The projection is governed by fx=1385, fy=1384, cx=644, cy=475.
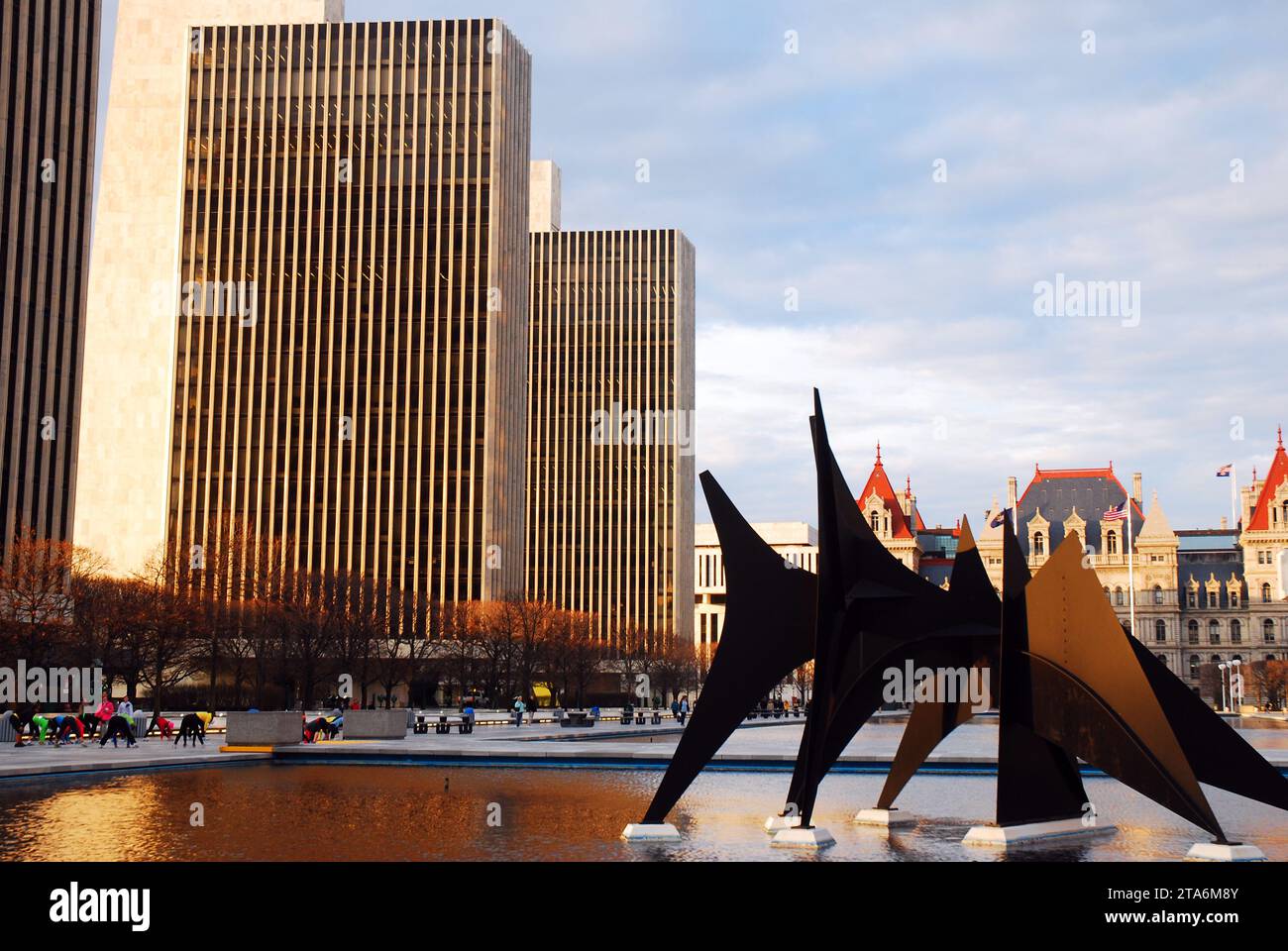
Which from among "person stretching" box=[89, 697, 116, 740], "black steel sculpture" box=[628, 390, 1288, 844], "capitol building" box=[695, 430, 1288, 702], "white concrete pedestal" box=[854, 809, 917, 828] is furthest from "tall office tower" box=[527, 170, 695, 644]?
"black steel sculpture" box=[628, 390, 1288, 844]

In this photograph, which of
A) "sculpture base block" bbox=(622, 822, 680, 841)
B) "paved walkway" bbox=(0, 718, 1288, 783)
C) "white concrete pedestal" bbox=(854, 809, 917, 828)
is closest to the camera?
"sculpture base block" bbox=(622, 822, 680, 841)

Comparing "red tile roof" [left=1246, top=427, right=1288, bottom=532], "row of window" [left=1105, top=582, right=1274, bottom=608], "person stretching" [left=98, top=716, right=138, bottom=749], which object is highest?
"red tile roof" [left=1246, top=427, right=1288, bottom=532]

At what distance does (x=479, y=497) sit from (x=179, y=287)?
29.4 m

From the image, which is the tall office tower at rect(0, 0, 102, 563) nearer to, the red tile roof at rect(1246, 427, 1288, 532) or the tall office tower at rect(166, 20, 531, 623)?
the tall office tower at rect(166, 20, 531, 623)

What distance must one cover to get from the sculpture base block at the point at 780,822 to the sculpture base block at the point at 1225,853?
5225mm

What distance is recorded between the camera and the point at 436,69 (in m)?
112

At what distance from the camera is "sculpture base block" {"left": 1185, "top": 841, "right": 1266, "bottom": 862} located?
17.1 m

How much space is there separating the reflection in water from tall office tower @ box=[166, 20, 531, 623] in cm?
7752

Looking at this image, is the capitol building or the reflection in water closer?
the reflection in water

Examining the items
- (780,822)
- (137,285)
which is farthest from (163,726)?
(137,285)

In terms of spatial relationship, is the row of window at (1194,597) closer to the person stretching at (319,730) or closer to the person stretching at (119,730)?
the person stretching at (319,730)

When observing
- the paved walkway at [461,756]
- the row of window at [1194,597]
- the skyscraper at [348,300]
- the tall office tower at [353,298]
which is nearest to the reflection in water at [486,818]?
the paved walkway at [461,756]

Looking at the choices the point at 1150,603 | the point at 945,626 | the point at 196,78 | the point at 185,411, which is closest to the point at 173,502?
the point at 185,411

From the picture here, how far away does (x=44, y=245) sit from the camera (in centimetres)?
6956
